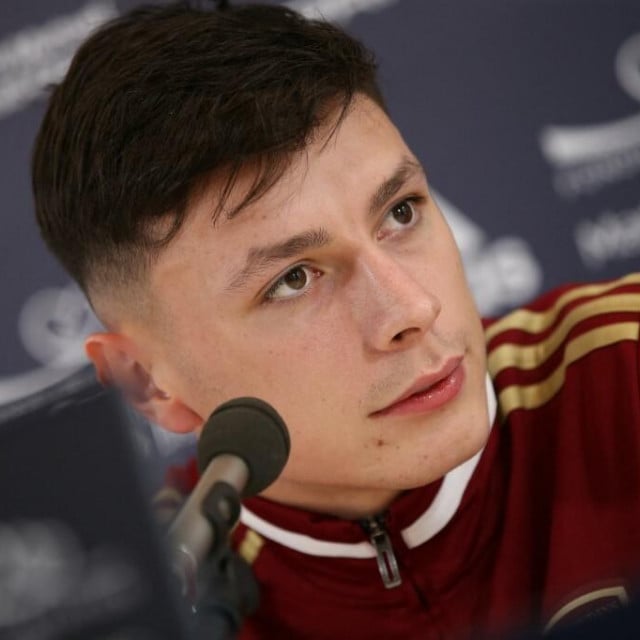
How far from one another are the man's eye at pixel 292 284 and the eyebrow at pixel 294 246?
0.11 feet

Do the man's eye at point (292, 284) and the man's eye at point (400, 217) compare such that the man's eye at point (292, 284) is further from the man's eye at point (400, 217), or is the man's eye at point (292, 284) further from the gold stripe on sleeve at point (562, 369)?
the gold stripe on sleeve at point (562, 369)

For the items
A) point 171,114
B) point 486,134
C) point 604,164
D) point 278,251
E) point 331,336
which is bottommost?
point 604,164

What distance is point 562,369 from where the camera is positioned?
1521 mm

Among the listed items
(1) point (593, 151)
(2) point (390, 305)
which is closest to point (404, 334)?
(2) point (390, 305)

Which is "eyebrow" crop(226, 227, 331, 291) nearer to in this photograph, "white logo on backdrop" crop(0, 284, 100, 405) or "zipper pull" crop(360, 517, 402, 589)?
"zipper pull" crop(360, 517, 402, 589)

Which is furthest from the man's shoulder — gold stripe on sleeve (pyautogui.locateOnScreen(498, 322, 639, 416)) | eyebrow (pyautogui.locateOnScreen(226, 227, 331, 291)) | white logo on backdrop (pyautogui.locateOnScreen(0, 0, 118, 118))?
white logo on backdrop (pyautogui.locateOnScreen(0, 0, 118, 118))

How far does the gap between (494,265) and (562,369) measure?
0.80 meters

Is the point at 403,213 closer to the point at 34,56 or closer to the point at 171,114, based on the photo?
the point at 171,114

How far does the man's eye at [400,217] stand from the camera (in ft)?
4.39

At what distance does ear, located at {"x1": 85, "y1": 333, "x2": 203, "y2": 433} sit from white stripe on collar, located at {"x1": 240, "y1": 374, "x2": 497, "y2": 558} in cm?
20

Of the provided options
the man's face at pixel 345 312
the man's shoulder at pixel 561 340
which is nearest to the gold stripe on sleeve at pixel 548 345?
the man's shoulder at pixel 561 340

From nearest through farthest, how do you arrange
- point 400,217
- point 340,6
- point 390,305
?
point 390,305
point 400,217
point 340,6

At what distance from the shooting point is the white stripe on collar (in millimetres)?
1428

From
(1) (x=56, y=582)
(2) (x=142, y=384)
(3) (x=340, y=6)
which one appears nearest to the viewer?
(1) (x=56, y=582)
